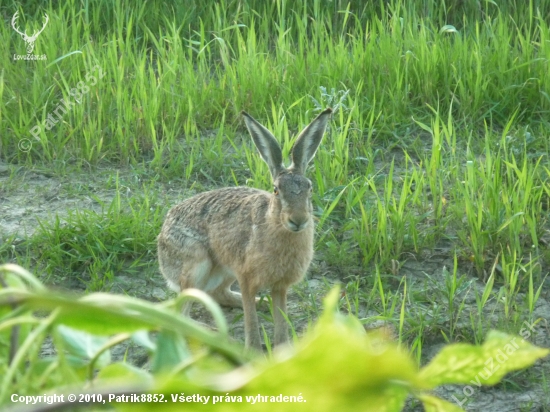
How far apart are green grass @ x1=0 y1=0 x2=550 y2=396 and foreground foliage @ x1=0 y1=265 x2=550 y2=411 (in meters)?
3.71

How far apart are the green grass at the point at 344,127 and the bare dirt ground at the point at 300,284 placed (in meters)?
0.05

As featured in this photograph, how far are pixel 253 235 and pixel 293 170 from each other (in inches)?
16.6

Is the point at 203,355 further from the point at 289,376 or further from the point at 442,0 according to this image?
the point at 442,0

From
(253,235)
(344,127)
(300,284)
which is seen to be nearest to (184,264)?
(253,235)

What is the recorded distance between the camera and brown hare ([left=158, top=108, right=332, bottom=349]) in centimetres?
463

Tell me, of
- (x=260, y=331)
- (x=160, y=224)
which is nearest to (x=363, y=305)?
(x=260, y=331)

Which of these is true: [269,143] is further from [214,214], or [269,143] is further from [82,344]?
[82,344]

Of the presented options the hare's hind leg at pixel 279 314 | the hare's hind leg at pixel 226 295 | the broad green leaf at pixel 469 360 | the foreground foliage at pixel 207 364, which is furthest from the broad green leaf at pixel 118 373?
the hare's hind leg at pixel 226 295

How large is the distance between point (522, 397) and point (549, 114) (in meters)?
2.83

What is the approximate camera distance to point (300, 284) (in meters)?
5.24

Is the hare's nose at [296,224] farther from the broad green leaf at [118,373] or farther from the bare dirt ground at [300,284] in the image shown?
the broad green leaf at [118,373]

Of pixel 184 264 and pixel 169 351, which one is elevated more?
pixel 169 351

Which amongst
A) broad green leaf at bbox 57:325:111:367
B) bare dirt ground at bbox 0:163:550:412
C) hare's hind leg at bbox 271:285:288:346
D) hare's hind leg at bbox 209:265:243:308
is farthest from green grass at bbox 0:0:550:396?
broad green leaf at bbox 57:325:111:367

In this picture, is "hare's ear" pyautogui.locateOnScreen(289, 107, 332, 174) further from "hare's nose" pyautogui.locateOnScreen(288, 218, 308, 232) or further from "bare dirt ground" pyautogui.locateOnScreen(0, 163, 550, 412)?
"bare dirt ground" pyautogui.locateOnScreen(0, 163, 550, 412)
